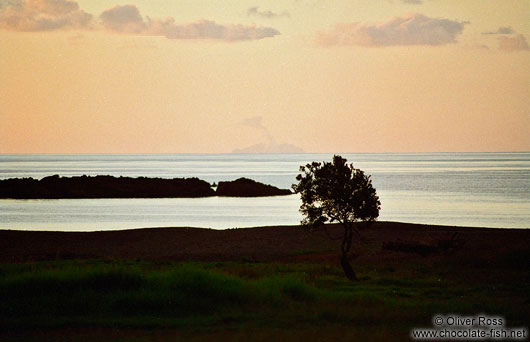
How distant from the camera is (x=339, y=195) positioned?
2930 centimetres

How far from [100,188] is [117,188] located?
8.45 ft

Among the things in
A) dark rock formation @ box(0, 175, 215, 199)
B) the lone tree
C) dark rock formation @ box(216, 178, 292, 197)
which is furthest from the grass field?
dark rock formation @ box(216, 178, 292, 197)

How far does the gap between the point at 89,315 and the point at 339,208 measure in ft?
46.2

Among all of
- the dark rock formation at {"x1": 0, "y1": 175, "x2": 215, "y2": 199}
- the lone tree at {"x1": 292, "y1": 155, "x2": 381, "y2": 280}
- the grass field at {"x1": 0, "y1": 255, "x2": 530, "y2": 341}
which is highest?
the dark rock formation at {"x1": 0, "y1": 175, "x2": 215, "y2": 199}

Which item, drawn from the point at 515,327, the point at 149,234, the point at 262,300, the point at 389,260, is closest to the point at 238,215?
the point at 149,234

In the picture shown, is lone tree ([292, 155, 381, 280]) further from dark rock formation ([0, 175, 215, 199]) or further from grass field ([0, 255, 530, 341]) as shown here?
dark rock formation ([0, 175, 215, 199])

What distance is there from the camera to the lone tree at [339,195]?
29250 mm

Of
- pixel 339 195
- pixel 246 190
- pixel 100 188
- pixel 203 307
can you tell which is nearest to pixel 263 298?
pixel 203 307

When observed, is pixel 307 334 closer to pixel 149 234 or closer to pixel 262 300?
pixel 262 300

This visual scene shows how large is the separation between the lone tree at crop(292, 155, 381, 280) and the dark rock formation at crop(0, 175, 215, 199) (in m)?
76.2

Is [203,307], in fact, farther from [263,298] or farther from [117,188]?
[117,188]

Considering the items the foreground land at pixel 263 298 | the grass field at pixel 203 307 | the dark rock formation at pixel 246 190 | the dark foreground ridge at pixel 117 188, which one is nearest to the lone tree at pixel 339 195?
the foreground land at pixel 263 298

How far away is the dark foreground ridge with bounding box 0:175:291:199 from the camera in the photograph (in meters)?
102

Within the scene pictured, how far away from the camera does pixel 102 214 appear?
2844 inches
